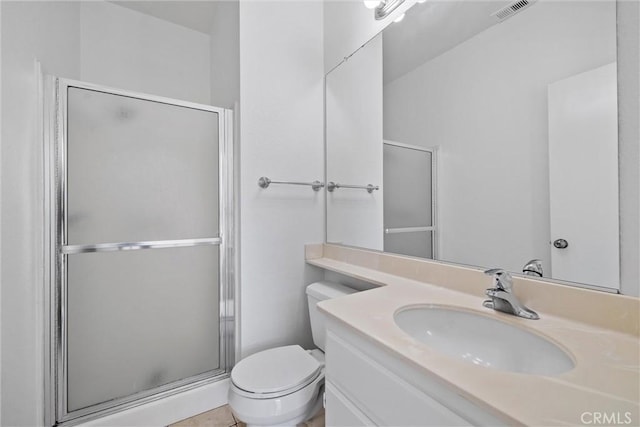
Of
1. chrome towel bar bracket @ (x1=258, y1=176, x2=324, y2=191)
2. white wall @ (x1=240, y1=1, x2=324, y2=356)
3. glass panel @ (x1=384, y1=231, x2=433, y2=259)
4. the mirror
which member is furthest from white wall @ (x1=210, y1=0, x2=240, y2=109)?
glass panel @ (x1=384, y1=231, x2=433, y2=259)

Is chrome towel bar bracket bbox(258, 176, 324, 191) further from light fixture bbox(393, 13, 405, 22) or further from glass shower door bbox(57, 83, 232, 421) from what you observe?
light fixture bbox(393, 13, 405, 22)

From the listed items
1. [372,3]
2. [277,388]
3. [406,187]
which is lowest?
[277,388]

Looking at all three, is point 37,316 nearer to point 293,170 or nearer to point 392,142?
point 293,170


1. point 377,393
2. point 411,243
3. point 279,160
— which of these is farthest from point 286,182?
point 377,393

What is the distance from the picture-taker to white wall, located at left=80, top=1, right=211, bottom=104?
1.79 m

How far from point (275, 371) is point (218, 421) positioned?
49 cm

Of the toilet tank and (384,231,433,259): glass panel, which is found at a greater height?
(384,231,433,259): glass panel

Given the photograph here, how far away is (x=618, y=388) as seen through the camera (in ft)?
1.51

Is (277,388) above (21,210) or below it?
below

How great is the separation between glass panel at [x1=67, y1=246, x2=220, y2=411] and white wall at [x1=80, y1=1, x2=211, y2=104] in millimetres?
1358

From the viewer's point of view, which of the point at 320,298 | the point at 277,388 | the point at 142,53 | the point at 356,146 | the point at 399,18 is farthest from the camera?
the point at 142,53

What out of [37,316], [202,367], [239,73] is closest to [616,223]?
[239,73]

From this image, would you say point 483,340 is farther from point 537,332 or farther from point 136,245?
point 136,245

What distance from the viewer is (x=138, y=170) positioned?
1.30 m
